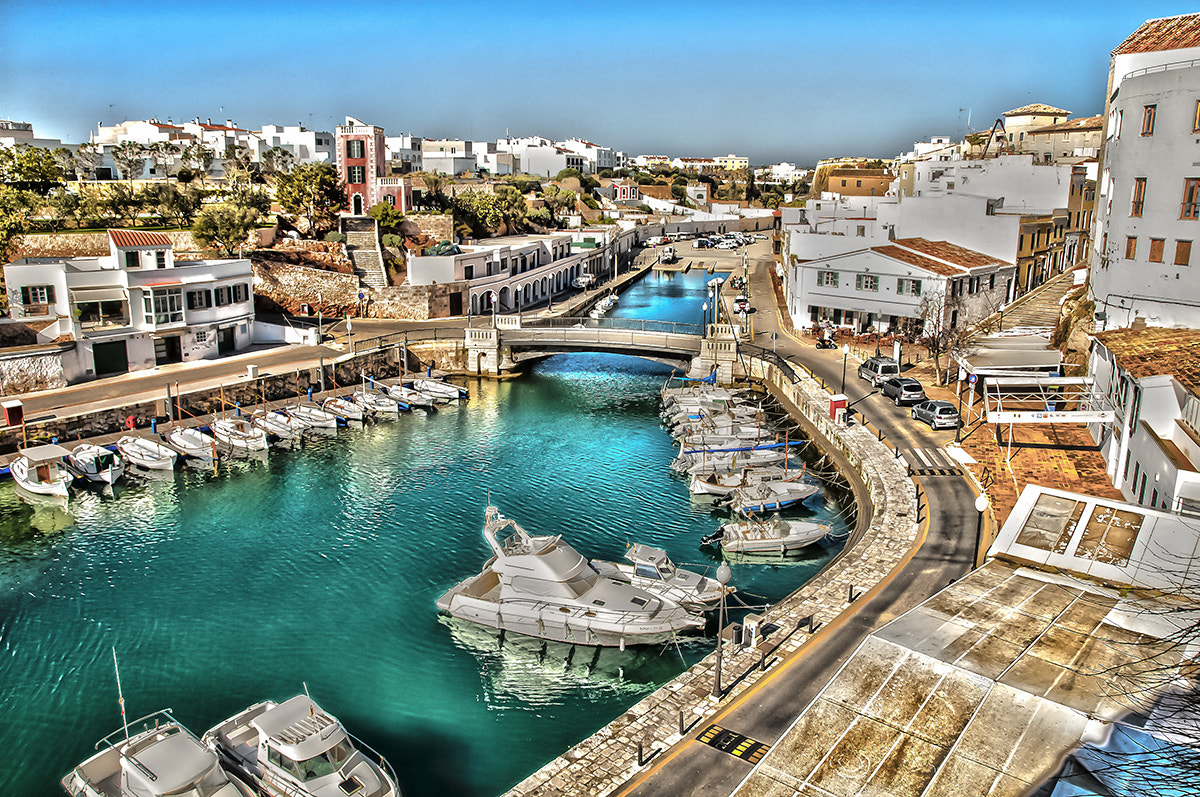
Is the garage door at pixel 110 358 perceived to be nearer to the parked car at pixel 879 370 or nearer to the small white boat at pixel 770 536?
the small white boat at pixel 770 536

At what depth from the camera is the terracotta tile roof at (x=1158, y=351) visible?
82.5ft

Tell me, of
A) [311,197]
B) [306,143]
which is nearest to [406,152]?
[306,143]

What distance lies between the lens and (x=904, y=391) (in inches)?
1574

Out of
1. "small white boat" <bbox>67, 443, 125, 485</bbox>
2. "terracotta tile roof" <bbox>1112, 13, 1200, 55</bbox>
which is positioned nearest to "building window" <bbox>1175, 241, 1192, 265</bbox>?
"terracotta tile roof" <bbox>1112, 13, 1200, 55</bbox>

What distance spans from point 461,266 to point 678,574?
144ft

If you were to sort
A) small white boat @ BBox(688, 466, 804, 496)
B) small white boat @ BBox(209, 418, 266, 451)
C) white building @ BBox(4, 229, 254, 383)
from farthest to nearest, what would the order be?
white building @ BBox(4, 229, 254, 383), small white boat @ BBox(209, 418, 266, 451), small white boat @ BBox(688, 466, 804, 496)

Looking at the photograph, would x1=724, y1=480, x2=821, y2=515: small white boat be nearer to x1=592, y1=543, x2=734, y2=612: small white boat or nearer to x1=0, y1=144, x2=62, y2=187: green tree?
x1=592, y1=543, x2=734, y2=612: small white boat

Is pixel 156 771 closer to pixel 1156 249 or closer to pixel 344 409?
pixel 344 409

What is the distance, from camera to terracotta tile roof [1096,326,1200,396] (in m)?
25.1

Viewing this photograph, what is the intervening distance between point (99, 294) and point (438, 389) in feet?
63.0

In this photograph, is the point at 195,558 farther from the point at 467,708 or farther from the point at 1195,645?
the point at 1195,645

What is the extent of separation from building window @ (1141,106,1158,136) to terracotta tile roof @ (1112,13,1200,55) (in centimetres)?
482

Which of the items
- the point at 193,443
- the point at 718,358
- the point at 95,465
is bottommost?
the point at 95,465

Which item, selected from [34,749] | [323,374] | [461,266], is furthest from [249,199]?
[34,749]
